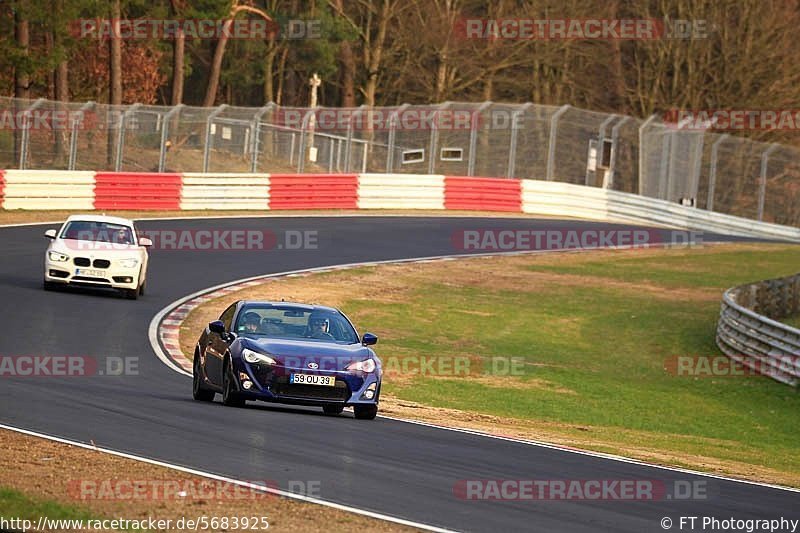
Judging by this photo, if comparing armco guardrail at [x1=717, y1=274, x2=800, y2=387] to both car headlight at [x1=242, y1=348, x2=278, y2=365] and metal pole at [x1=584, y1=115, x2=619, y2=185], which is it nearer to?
car headlight at [x1=242, y1=348, x2=278, y2=365]

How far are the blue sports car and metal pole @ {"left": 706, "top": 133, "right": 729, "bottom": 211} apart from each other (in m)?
37.1

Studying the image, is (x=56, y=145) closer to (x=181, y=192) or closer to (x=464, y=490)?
(x=181, y=192)

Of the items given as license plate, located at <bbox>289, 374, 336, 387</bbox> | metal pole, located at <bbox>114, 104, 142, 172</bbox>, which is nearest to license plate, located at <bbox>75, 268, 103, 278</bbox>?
license plate, located at <bbox>289, 374, 336, 387</bbox>

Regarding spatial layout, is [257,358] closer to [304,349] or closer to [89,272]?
[304,349]

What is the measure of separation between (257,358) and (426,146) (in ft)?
111

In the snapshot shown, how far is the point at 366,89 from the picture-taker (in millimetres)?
Result: 68188

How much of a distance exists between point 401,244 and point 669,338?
39.0ft

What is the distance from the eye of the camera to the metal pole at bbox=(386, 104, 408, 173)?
46.3 metres

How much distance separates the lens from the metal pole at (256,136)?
1709 inches

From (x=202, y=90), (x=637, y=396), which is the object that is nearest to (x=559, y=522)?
(x=637, y=396)

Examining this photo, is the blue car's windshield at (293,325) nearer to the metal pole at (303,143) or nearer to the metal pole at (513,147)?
the metal pole at (303,143)

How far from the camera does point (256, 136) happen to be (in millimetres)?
43656

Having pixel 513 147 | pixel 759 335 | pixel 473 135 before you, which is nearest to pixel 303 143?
pixel 473 135

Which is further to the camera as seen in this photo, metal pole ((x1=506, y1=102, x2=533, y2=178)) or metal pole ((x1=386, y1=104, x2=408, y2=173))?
metal pole ((x1=506, y1=102, x2=533, y2=178))
